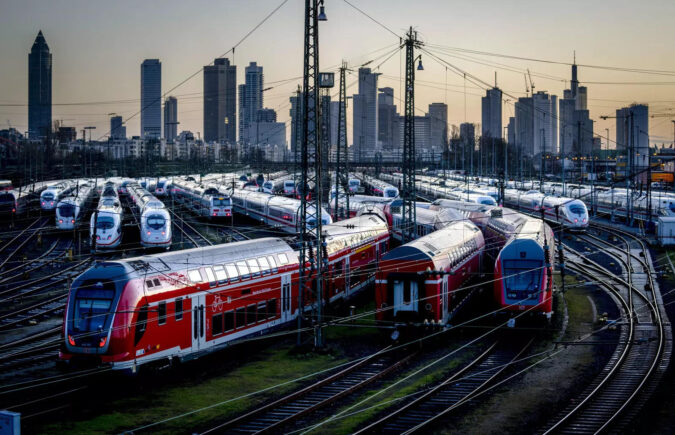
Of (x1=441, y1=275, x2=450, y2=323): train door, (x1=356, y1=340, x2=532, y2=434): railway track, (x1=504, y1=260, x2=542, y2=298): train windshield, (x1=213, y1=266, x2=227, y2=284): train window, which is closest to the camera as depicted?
(x1=356, y1=340, x2=532, y2=434): railway track

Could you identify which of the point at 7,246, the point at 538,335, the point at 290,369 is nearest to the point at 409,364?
the point at 290,369

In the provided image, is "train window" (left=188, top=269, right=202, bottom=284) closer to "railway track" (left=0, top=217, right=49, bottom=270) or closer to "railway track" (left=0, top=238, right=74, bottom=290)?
"railway track" (left=0, top=238, right=74, bottom=290)

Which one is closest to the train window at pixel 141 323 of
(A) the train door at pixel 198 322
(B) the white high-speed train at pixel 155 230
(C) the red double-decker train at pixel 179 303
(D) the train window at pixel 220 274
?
(C) the red double-decker train at pixel 179 303

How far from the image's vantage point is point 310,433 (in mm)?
16047

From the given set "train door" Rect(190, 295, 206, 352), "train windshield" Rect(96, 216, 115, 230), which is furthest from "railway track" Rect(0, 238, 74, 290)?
"train door" Rect(190, 295, 206, 352)

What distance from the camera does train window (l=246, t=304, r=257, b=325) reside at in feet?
76.0

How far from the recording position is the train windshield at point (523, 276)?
989 inches

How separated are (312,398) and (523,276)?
33.0 feet

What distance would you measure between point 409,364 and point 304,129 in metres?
8.85

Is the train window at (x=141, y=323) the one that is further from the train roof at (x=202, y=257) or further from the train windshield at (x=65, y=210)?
the train windshield at (x=65, y=210)

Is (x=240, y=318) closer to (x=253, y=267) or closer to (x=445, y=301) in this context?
(x=253, y=267)

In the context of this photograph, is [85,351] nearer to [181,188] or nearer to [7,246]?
[7,246]

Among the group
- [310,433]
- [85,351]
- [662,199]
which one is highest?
[662,199]

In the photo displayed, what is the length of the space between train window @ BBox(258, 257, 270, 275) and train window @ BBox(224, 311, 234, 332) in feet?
6.87
